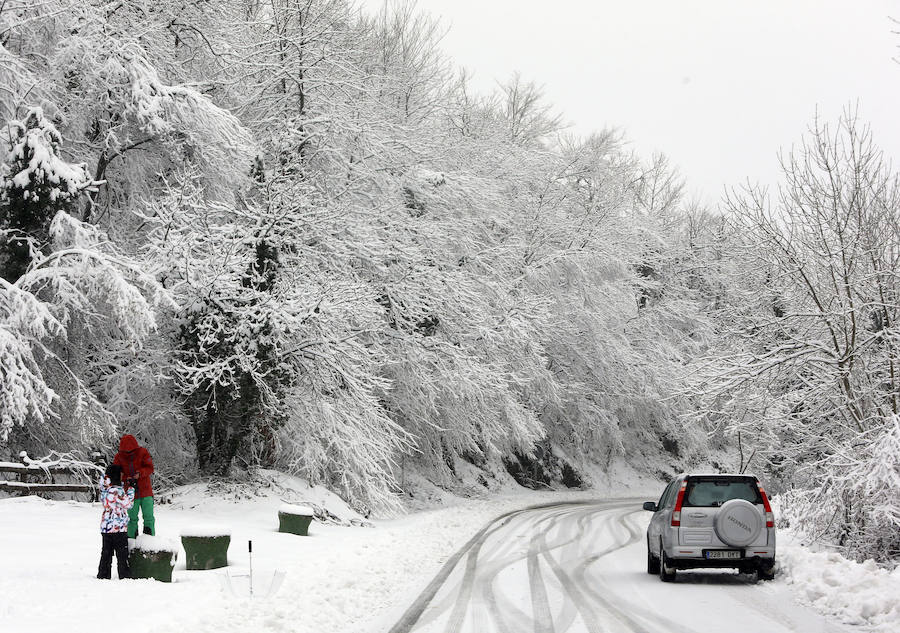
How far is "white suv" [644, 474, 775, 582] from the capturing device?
12648mm

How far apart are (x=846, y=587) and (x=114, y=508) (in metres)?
9.17

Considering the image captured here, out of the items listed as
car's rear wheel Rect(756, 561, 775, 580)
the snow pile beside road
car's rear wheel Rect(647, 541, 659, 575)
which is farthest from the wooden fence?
the snow pile beside road

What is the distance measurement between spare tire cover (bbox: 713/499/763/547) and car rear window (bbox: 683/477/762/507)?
1.76ft

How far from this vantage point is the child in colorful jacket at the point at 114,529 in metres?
11.0

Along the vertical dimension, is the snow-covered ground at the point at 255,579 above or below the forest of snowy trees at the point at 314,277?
below

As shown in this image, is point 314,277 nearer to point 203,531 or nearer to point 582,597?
point 203,531

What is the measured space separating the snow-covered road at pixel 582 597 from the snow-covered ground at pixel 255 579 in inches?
16.5

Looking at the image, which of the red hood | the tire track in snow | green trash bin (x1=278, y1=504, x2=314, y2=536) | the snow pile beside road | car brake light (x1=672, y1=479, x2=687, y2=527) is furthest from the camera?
green trash bin (x1=278, y1=504, x2=314, y2=536)

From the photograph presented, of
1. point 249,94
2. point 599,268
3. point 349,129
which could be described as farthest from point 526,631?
point 599,268

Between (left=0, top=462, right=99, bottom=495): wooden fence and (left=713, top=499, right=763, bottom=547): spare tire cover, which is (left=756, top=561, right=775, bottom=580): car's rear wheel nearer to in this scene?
(left=713, top=499, right=763, bottom=547): spare tire cover

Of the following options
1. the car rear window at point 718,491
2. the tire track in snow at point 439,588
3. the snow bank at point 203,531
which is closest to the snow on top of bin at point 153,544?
the snow bank at point 203,531

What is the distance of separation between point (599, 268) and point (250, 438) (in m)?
19.8

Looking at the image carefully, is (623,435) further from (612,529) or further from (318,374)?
(318,374)

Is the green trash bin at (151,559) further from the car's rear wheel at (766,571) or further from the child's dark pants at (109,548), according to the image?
the car's rear wheel at (766,571)
